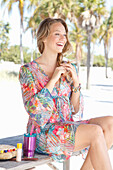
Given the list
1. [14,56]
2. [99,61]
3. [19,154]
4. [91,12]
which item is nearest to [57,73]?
[19,154]

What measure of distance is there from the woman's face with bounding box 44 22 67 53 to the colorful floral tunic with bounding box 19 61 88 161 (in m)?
0.22

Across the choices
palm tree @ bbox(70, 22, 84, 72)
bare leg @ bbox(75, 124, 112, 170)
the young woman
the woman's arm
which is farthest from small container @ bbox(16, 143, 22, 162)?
palm tree @ bbox(70, 22, 84, 72)

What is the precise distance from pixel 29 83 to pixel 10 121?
178 inches

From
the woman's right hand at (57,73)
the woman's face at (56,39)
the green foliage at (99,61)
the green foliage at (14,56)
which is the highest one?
the woman's face at (56,39)

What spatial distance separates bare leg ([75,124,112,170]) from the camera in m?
1.88

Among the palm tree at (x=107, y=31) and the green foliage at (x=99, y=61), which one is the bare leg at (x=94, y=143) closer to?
the palm tree at (x=107, y=31)

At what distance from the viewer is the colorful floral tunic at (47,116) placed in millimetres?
2062

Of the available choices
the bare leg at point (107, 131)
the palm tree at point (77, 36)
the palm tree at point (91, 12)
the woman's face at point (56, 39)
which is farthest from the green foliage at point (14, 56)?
the bare leg at point (107, 131)

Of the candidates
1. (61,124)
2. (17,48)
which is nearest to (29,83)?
(61,124)

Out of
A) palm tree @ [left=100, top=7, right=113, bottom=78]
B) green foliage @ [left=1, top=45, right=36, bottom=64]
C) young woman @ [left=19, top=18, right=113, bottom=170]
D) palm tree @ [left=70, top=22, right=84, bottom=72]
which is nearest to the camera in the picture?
young woman @ [left=19, top=18, right=113, bottom=170]

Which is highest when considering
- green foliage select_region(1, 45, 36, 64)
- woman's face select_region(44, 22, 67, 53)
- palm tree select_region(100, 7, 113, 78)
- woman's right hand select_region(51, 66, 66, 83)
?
palm tree select_region(100, 7, 113, 78)

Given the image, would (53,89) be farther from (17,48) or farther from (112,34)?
(17,48)

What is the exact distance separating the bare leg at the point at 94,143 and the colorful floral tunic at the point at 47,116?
44 millimetres

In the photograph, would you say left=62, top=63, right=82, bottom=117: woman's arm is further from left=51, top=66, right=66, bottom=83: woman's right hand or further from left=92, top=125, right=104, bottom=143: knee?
left=92, top=125, right=104, bottom=143: knee
